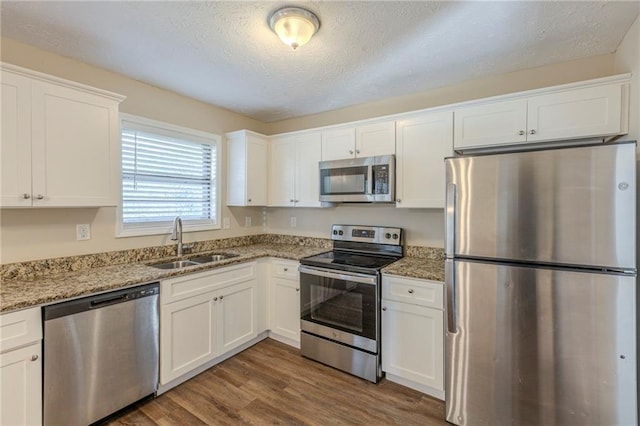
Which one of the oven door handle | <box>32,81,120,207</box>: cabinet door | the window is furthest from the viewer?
the window

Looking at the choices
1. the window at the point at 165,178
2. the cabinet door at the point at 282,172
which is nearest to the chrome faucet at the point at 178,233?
the window at the point at 165,178

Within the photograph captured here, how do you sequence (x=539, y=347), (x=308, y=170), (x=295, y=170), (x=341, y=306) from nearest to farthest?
(x=539, y=347)
(x=341, y=306)
(x=308, y=170)
(x=295, y=170)

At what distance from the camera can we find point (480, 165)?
70.2 inches

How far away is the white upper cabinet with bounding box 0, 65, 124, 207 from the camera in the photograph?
5.62ft

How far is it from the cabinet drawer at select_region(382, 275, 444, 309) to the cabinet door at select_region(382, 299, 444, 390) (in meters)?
0.04

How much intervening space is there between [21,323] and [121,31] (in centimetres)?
176

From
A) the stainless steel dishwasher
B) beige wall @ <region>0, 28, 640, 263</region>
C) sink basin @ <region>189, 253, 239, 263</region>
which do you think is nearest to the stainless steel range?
beige wall @ <region>0, 28, 640, 263</region>

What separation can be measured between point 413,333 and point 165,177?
2.61 meters

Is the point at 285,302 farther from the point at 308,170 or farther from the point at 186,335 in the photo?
the point at 308,170

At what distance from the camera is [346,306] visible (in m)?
2.50

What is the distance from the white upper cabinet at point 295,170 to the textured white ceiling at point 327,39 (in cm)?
67

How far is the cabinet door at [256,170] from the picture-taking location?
3.27m

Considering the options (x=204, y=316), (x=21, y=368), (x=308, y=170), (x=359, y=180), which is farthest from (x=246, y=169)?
(x=21, y=368)

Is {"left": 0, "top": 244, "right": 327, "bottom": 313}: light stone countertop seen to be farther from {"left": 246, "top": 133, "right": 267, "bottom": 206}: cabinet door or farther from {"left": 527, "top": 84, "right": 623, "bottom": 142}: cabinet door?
{"left": 527, "top": 84, "right": 623, "bottom": 142}: cabinet door
